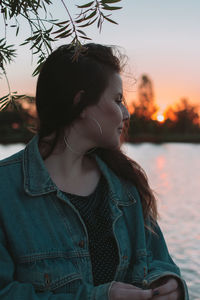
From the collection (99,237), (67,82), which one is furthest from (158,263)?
(67,82)

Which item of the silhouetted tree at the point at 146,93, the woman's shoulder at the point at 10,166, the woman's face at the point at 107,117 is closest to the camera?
the woman's shoulder at the point at 10,166

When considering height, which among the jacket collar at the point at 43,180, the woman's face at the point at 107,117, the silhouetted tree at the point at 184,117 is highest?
the woman's face at the point at 107,117

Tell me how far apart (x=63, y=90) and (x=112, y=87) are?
8.8 inches

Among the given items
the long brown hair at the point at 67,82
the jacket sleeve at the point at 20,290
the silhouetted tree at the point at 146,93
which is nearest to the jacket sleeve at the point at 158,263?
the jacket sleeve at the point at 20,290

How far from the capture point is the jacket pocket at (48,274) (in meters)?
1.56

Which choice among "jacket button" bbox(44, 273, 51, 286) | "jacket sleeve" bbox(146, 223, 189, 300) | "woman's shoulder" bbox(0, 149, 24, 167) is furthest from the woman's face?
"jacket button" bbox(44, 273, 51, 286)

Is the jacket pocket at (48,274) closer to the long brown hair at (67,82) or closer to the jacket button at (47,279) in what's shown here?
the jacket button at (47,279)

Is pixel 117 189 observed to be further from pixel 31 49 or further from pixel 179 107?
pixel 179 107

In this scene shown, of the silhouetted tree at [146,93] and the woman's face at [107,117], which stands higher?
the woman's face at [107,117]

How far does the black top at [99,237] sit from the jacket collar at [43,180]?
3.9 inches

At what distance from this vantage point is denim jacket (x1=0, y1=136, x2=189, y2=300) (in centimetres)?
155

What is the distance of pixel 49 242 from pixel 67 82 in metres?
0.70

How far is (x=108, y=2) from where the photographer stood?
4.08 ft

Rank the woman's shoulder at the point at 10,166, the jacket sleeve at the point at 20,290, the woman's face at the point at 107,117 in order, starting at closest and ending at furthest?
the jacket sleeve at the point at 20,290, the woman's shoulder at the point at 10,166, the woman's face at the point at 107,117
